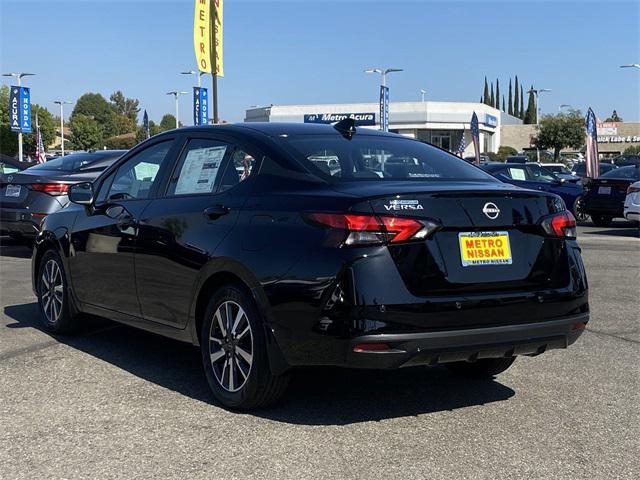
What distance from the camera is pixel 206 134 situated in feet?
16.8

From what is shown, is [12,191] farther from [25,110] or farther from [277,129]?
[25,110]

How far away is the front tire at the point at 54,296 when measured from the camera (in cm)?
634

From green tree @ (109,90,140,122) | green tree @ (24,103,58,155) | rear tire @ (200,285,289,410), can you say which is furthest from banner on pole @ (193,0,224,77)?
green tree @ (109,90,140,122)

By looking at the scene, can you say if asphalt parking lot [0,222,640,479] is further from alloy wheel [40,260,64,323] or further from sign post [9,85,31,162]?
sign post [9,85,31,162]

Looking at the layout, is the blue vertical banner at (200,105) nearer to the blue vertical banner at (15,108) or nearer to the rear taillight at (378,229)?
the blue vertical banner at (15,108)

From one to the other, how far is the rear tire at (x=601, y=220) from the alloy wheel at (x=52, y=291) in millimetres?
14867

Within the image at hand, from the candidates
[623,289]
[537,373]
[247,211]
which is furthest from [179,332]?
[623,289]

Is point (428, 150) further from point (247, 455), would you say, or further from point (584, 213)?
point (584, 213)

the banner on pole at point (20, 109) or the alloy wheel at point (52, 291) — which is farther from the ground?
the banner on pole at point (20, 109)

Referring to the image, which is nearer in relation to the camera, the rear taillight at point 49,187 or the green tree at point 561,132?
the rear taillight at point 49,187

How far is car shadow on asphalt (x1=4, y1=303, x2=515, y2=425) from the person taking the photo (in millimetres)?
4469

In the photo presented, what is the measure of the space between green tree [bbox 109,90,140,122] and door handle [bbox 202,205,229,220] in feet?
592

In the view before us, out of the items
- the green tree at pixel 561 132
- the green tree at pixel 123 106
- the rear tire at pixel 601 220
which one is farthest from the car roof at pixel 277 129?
the green tree at pixel 123 106

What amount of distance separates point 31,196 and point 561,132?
6595cm
